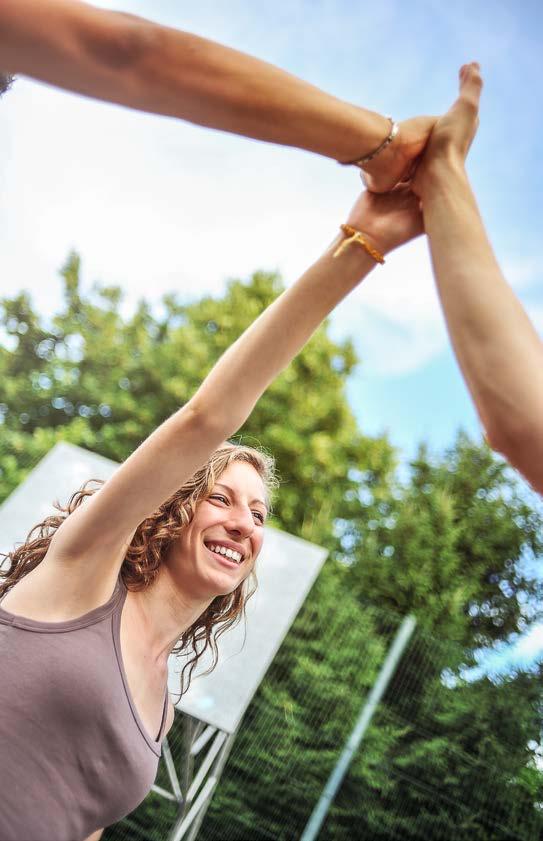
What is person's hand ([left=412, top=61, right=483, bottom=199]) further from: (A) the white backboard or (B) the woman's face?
(A) the white backboard

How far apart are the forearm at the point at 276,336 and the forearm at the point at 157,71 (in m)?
0.23

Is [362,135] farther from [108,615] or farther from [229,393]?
[108,615]

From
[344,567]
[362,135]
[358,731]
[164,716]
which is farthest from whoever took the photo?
[344,567]

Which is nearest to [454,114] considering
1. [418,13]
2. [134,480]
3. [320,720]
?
[134,480]

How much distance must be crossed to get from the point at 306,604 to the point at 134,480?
19.1 ft

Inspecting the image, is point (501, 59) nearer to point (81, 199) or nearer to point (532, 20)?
point (532, 20)

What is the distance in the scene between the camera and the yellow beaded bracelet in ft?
3.11

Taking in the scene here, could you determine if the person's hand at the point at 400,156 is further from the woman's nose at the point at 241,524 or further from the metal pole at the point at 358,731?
the metal pole at the point at 358,731

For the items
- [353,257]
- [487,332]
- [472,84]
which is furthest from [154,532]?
[472,84]

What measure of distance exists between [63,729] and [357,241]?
84 cm

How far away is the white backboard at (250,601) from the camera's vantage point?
392 cm

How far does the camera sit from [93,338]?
480 inches

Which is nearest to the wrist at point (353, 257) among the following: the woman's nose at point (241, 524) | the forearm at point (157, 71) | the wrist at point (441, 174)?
the wrist at point (441, 174)

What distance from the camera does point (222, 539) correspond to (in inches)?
52.9
